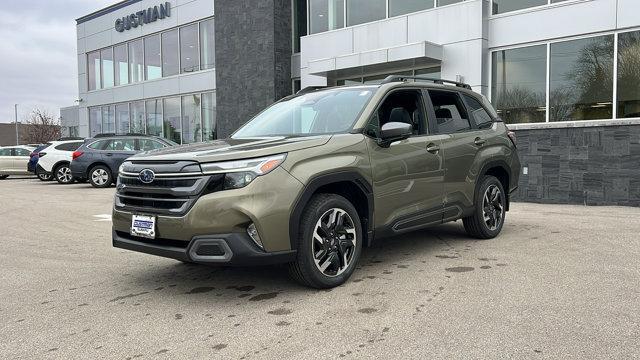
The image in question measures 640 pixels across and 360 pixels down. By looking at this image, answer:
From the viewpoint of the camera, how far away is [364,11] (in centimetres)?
1540

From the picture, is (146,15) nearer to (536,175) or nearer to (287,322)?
(536,175)

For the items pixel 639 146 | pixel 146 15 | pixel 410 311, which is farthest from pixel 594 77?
pixel 146 15

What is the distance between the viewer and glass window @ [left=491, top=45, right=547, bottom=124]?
12062 millimetres

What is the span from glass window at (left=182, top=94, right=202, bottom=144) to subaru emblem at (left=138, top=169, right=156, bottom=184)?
17.7m

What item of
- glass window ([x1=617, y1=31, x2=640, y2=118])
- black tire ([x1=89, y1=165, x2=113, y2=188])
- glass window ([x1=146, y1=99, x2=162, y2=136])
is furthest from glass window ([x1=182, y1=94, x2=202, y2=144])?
glass window ([x1=617, y1=31, x2=640, y2=118])

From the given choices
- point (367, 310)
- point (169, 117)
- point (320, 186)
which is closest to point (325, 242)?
point (320, 186)

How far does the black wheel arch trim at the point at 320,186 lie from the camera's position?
403 centimetres

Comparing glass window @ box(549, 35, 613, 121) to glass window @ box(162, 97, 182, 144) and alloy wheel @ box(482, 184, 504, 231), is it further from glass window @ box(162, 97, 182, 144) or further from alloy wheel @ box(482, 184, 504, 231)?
glass window @ box(162, 97, 182, 144)

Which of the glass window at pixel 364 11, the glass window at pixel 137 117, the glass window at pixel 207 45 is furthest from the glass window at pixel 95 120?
the glass window at pixel 364 11

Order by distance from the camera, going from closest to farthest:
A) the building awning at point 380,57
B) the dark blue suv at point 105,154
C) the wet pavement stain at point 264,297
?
the wet pavement stain at point 264,297 → the building awning at point 380,57 → the dark blue suv at point 105,154

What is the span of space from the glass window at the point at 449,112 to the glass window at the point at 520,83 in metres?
6.78

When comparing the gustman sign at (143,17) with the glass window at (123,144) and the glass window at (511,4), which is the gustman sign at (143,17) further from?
the glass window at (511,4)

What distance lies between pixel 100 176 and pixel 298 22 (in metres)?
8.16

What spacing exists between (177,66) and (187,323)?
20.5 m
